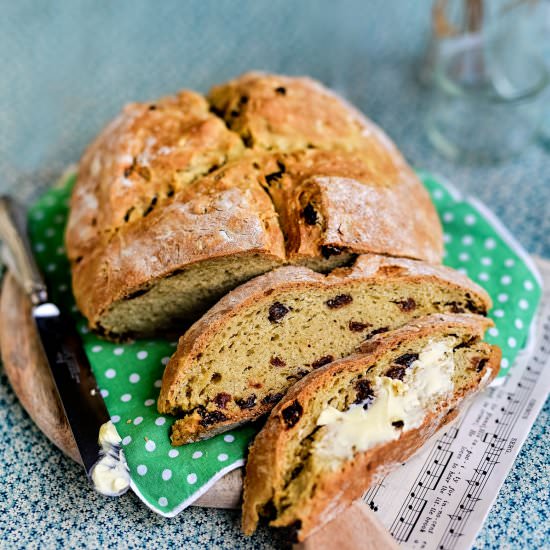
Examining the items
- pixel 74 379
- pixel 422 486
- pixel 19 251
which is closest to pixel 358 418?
pixel 422 486

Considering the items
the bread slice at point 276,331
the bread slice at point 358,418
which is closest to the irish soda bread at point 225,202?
the bread slice at point 276,331

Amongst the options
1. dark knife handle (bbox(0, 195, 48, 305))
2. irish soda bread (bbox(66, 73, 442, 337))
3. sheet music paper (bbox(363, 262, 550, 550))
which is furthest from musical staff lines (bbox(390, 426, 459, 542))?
dark knife handle (bbox(0, 195, 48, 305))

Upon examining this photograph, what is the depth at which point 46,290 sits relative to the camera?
3.13 metres

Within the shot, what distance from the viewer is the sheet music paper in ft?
7.75

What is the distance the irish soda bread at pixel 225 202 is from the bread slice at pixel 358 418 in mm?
379

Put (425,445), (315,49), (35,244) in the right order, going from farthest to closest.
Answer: (315,49) < (35,244) < (425,445)

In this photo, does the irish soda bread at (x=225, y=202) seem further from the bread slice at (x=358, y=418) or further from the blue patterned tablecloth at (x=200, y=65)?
the blue patterned tablecloth at (x=200, y=65)

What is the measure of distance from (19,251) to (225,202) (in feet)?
3.76

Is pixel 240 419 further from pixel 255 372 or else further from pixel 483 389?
pixel 483 389

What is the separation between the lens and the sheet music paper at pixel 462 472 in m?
2.36

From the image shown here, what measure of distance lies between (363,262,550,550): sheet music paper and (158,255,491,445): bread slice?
1.48 feet

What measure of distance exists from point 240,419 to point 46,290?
1165 mm

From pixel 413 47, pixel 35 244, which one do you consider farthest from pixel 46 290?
pixel 413 47

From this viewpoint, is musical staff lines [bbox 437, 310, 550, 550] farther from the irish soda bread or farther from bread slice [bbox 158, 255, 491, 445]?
the irish soda bread
